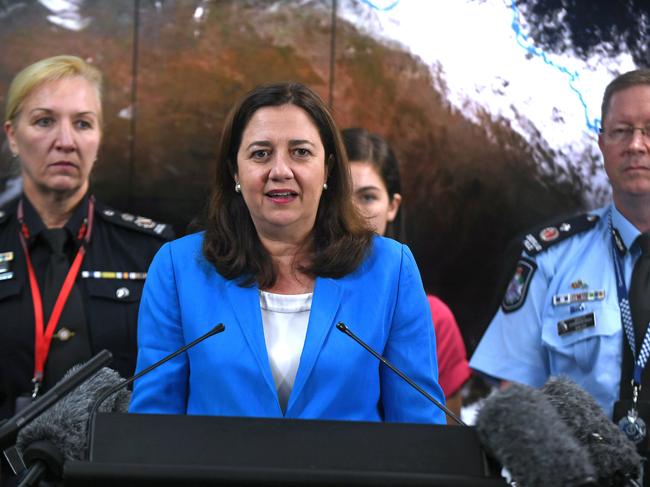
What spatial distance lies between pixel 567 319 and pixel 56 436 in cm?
158

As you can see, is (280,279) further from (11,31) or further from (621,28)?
(621,28)

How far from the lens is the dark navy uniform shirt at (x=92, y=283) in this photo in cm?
255

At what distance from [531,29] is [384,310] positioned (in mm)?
1747

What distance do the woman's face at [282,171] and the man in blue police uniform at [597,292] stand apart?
2.99 ft

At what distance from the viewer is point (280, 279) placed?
199 centimetres

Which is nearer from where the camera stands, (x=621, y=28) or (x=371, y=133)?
(x=371, y=133)

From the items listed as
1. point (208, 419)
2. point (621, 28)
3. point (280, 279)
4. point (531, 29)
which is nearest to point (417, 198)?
point (531, 29)

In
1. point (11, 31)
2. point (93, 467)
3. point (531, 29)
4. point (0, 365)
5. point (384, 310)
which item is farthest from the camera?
point (531, 29)

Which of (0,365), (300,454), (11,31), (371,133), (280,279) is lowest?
(0,365)

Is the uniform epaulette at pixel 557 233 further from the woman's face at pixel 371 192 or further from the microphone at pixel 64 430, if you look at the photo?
the microphone at pixel 64 430

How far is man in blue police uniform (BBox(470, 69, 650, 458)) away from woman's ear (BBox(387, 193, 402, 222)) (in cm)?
47

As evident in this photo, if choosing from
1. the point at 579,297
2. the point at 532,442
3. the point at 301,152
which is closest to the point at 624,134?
the point at 579,297

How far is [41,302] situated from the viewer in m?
2.60

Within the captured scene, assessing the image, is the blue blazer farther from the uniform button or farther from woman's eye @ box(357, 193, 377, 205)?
woman's eye @ box(357, 193, 377, 205)
